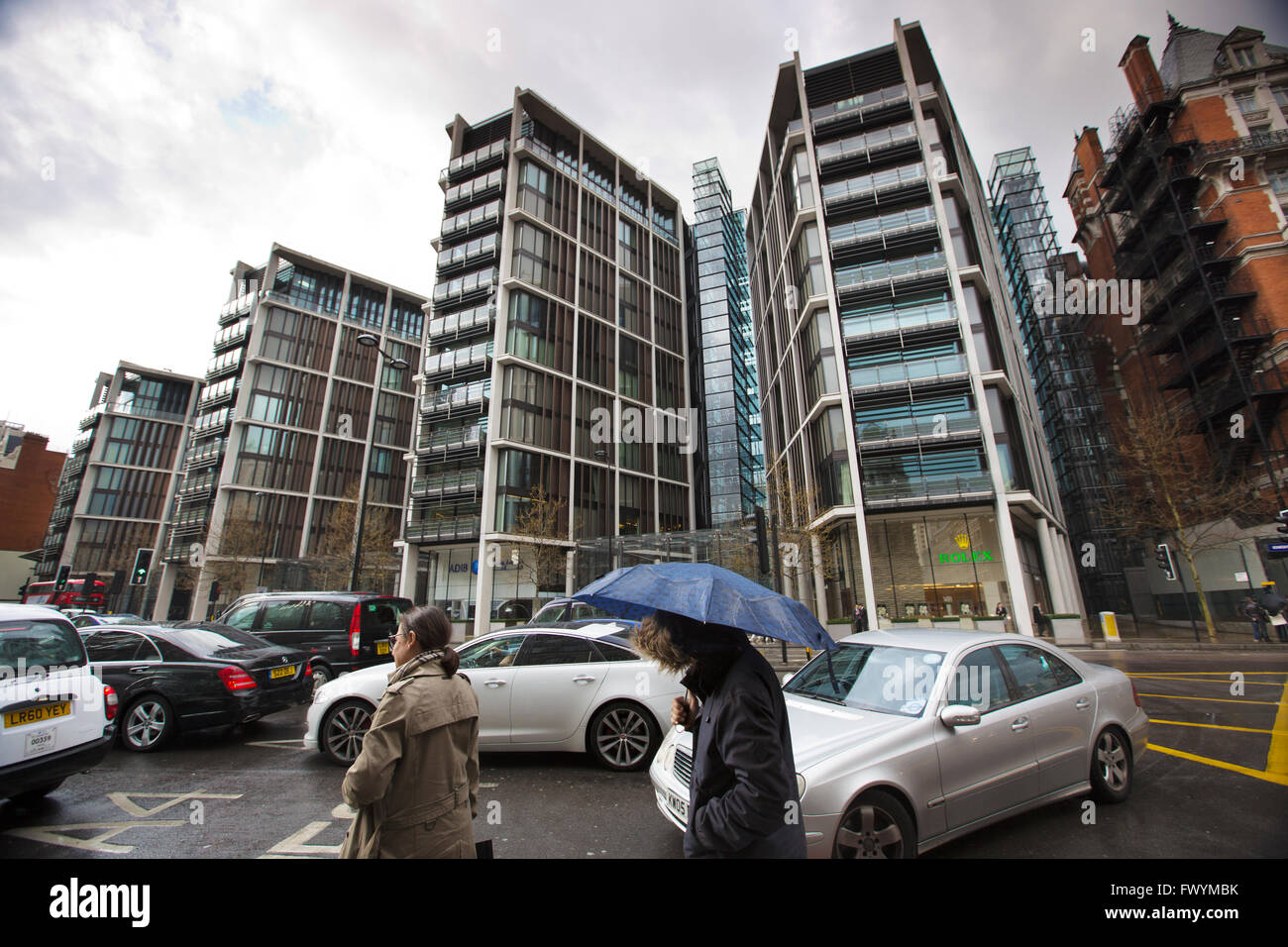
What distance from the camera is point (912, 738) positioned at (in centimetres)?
343

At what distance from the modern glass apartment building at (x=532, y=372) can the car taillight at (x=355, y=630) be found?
18782 millimetres

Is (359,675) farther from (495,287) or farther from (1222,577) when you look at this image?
(1222,577)

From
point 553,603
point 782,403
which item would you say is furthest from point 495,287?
point 553,603

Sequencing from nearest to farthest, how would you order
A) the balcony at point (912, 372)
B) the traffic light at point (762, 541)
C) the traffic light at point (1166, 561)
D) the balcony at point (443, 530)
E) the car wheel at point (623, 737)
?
the car wheel at point (623, 737), the traffic light at point (762, 541), the traffic light at point (1166, 561), the balcony at point (912, 372), the balcony at point (443, 530)

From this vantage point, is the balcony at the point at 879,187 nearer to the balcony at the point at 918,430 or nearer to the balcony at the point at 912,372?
the balcony at the point at 912,372

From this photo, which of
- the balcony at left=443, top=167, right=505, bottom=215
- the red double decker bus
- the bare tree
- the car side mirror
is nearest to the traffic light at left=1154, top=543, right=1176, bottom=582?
the bare tree

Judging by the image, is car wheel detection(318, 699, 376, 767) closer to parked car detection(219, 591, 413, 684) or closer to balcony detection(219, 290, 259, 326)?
parked car detection(219, 591, 413, 684)

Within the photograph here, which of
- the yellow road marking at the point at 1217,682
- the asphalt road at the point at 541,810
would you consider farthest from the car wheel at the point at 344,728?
the yellow road marking at the point at 1217,682

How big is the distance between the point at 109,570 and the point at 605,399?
53.0 metres

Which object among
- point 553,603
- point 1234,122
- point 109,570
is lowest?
point 553,603

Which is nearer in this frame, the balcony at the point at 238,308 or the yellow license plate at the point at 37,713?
the yellow license plate at the point at 37,713

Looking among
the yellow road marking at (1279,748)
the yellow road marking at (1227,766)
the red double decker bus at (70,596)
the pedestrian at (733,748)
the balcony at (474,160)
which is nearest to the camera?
the pedestrian at (733,748)

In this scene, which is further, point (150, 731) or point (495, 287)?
point (495, 287)

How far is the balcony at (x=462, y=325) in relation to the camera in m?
36.0
